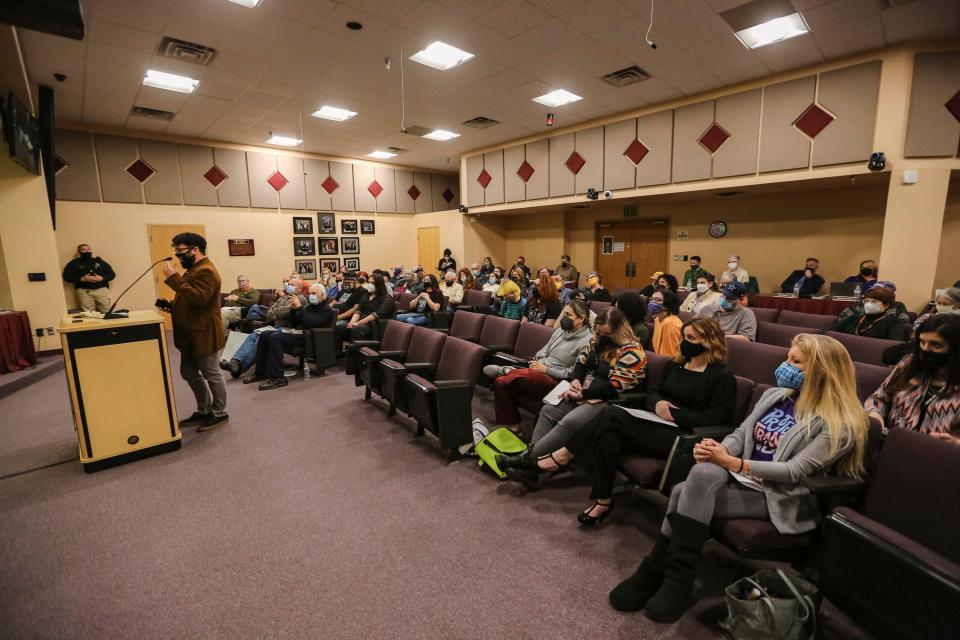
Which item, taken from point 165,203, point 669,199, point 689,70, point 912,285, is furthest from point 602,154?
point 165,203

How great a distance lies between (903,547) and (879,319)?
307cm

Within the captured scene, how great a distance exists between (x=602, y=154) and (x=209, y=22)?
6251 millimetres

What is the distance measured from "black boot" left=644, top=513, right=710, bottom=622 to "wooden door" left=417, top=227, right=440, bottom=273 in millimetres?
10831

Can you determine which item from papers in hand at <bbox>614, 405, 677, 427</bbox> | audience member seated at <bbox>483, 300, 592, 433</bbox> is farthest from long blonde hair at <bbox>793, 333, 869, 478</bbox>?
audience member seated at <bbox>483, 300, 592, 433</bbox>

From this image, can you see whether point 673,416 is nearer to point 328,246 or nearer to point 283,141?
Result: point 283,141

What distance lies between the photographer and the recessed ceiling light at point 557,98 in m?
6.85

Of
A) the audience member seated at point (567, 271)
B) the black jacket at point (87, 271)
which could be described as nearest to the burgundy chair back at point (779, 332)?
the audience member seated at point (567, 271)

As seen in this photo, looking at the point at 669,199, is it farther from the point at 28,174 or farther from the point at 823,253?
the point at 28,174

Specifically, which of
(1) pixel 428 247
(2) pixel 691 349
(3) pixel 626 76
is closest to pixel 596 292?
(3) pixel 626 76

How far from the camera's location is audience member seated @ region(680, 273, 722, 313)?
14.6 feet

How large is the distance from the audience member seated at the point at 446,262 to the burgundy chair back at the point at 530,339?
697cm

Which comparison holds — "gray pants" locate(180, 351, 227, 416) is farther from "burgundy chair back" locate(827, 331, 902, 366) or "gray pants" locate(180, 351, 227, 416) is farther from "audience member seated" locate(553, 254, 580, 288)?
"audience member seated" locate(553, 254, 580, 288)

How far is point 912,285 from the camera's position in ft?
17.5

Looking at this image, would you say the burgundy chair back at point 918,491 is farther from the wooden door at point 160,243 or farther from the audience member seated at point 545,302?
the wooden door at point 160,243
